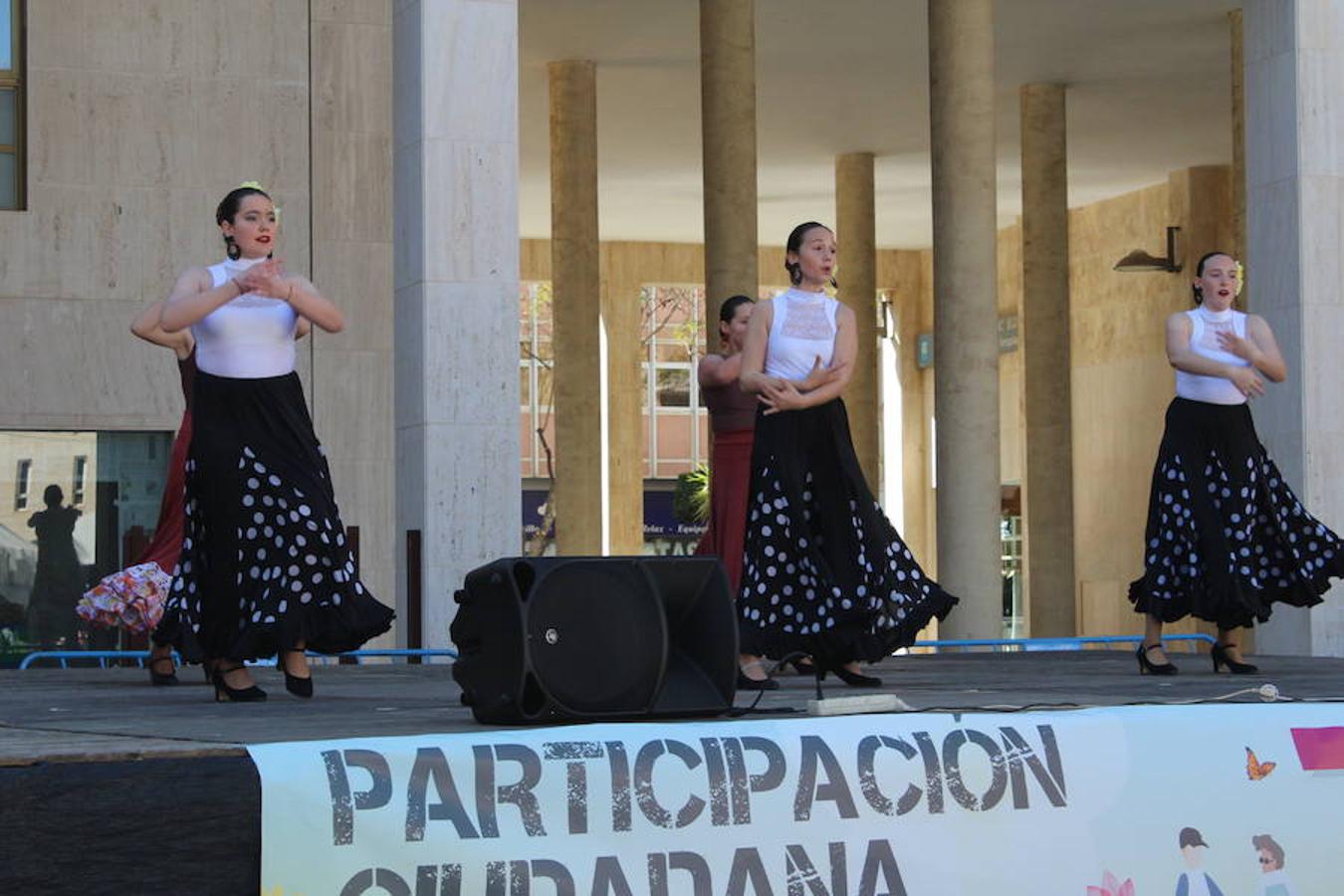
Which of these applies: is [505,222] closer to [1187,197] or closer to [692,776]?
[692,776]

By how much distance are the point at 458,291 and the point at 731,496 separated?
2.11 meters

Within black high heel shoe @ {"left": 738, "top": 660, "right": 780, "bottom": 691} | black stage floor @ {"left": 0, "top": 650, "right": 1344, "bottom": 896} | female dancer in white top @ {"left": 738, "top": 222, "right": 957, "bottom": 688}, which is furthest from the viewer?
female dancer in white top @ {"left": 738, "top": 222, "right": 957, "bottom": 688}

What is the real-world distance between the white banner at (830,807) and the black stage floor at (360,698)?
303 mm

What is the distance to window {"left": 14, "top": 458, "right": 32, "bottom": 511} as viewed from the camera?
14.0 m

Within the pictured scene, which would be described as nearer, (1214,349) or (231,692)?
(231,692)

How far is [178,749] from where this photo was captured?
16.0 feet

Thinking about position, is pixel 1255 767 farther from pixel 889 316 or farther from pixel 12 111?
pixel 889 316

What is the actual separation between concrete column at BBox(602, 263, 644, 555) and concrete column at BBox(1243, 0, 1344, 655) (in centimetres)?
1769

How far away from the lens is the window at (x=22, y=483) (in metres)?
14.0

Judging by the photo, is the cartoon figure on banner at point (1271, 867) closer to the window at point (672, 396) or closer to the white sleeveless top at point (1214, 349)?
the white sleeveless top at point (1214, 349)

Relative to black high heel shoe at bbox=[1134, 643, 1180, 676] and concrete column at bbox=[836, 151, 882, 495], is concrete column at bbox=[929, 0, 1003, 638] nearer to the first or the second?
concrete column at bbox=[836, 151, 882, 495]

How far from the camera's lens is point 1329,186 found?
1406cm

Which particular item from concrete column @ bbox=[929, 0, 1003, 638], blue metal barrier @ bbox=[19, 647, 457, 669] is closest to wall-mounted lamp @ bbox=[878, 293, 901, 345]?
concrete column @ bbox=[929, 0, 1003, 638]

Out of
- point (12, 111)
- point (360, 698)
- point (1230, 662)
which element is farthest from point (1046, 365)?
point (360, 698)
